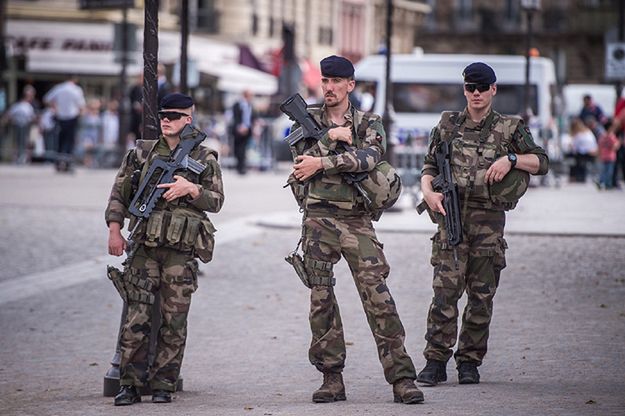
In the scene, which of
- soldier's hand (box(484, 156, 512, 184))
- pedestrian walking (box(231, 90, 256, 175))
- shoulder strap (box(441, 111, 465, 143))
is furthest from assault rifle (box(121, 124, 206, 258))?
pedestrian walking (box(231, 90, 256, 175))

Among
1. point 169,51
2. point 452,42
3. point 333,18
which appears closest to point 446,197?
point 169,51

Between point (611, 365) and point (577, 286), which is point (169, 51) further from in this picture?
point (611, 365)

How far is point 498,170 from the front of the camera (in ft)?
30.1

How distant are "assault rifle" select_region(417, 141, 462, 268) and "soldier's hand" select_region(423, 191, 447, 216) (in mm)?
37

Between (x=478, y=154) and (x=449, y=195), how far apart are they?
0.95ft

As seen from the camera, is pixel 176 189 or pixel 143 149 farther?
pixel 143 149

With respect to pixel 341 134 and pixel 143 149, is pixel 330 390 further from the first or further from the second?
pixel 143 149

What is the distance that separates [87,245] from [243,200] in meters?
8.11

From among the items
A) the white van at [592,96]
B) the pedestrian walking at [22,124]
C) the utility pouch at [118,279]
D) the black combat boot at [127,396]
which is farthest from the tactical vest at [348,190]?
the white van at [592,96]

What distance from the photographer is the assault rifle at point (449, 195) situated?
9211mm

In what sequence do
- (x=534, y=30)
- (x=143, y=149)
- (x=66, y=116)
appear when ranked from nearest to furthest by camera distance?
1. (x=143, y=149)
2. (x=66, y=116)
3. (x=534, y=30)

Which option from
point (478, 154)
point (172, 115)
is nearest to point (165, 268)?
→ point (172, 115)

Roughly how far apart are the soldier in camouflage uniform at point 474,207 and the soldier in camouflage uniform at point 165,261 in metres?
1.30

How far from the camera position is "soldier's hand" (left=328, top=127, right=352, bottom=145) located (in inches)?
334
